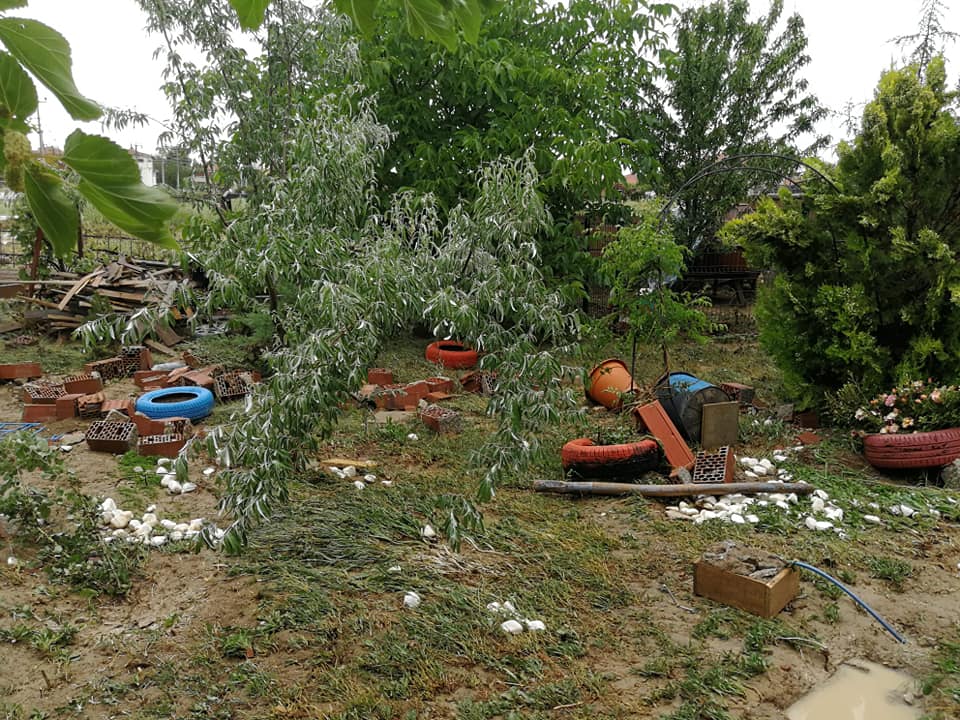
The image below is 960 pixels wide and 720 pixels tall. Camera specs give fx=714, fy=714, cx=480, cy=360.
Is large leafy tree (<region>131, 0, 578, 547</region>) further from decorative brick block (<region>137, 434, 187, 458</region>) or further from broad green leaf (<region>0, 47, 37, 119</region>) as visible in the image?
broad green leaf (<region>0, 47, 37, 119</region>)

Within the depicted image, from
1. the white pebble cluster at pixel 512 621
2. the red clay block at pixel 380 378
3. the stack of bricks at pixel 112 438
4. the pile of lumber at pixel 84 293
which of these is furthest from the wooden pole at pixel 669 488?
the pile of lumber at pixel 84 293

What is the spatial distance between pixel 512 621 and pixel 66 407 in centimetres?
452

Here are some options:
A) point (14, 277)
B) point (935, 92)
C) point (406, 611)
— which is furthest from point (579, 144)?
point (14, 277)

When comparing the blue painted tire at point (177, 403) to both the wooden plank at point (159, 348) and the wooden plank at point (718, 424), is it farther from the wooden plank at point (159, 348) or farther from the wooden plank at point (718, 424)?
the wooden plank at point (718, 424)

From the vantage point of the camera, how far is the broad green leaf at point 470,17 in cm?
76

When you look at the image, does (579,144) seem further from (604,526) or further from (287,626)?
(287,626)

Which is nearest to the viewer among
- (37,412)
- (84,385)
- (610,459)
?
(610,459)

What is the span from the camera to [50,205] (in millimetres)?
507

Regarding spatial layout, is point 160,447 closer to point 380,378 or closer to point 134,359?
point 380,378

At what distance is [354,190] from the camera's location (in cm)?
420

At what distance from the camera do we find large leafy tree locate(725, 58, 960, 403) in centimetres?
551

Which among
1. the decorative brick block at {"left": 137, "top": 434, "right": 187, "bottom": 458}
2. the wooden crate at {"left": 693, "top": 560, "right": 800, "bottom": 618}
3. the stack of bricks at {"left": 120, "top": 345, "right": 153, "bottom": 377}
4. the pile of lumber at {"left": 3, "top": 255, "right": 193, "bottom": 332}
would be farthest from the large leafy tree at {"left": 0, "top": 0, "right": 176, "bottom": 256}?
the pile of lumber at {"left": 3, "top": 255, "right": 193, "bottom": 332}

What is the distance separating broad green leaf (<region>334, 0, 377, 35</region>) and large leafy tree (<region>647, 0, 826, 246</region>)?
31.0 ft

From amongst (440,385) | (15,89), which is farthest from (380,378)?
(15,89)
